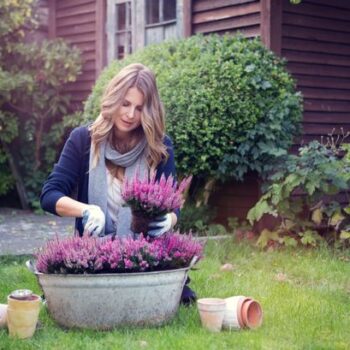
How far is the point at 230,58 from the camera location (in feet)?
21.1

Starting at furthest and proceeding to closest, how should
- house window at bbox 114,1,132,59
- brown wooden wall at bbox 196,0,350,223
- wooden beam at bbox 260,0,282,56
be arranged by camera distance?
house window at bbox 114,1,132,59, brown wooden wall at bbox 196,0,350,223, wooden beam at bbox 260,0,282,56

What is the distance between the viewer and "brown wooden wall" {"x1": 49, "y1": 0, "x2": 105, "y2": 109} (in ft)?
30.5

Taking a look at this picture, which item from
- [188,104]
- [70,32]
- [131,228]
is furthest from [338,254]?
[70,32]

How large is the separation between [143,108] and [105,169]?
38cm

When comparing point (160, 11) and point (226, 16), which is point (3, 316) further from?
point (160, 11)

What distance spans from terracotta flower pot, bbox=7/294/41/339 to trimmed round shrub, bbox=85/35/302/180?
321 cm

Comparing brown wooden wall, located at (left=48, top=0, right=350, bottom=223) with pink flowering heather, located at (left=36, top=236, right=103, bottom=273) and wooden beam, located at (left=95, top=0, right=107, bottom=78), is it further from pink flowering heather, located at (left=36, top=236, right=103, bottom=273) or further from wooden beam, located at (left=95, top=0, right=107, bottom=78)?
pink flowering heather, located at (left=36, top=236, right=103, bottom=273)

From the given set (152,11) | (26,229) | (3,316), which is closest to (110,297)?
(3,316)

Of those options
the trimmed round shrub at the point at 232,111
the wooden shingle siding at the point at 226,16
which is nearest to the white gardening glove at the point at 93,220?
the trimmed round shrub at the point at 232,111

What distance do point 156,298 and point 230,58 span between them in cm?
357

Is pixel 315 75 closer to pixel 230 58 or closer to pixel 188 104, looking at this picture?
pixel 230 58

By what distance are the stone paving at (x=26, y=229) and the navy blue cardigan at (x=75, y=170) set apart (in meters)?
1.81

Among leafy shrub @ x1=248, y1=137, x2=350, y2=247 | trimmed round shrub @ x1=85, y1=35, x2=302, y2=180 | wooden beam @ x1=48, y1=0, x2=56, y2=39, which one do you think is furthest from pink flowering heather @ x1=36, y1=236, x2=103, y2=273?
wooden beam @ x1=48, y1=0, x2=56, y2=39

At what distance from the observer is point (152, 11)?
27.9 ft
